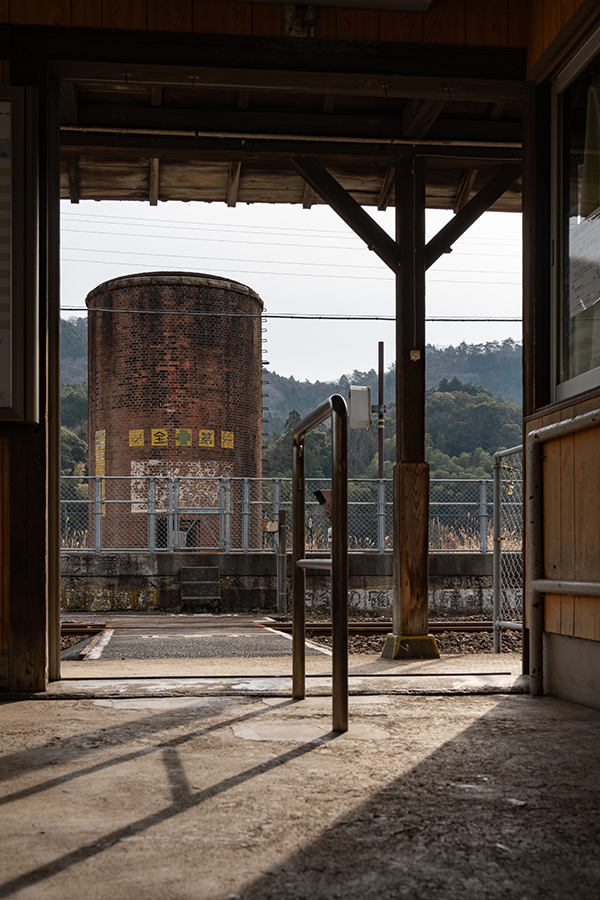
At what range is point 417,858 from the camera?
182 cm

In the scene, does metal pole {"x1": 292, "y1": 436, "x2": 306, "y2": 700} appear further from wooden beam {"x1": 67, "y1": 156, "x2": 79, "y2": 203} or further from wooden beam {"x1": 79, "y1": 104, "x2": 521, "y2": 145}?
wooden beam {"x1": 67, "y1": 156, "x2": 79, "y2": 203}

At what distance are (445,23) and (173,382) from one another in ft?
59.2

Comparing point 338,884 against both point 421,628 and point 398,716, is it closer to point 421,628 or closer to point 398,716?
point 398,716

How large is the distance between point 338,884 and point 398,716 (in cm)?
172

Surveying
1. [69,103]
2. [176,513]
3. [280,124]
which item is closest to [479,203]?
[280,124]

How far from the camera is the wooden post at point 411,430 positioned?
604 cm

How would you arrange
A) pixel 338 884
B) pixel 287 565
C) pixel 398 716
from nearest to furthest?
pixel 338 884
pixel 398 716
pixel 287 565

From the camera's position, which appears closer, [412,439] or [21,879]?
[21,879]

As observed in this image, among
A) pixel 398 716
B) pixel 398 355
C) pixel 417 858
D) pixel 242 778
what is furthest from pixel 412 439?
pixel 417 858

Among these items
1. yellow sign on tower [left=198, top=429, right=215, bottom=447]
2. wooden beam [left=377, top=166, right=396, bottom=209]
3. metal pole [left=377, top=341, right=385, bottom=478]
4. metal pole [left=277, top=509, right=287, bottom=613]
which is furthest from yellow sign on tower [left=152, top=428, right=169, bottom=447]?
wooden beam [left=377, top=166, right=396, bottom=209]

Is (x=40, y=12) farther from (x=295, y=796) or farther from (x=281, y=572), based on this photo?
(x=281, y=572)

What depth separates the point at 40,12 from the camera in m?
4.12

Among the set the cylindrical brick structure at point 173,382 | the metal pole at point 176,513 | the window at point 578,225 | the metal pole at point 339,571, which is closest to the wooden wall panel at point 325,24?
the window at point 578,225

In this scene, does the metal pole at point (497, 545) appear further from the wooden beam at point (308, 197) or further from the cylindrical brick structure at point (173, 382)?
the cylindrical brick structure at point (173, 382)
